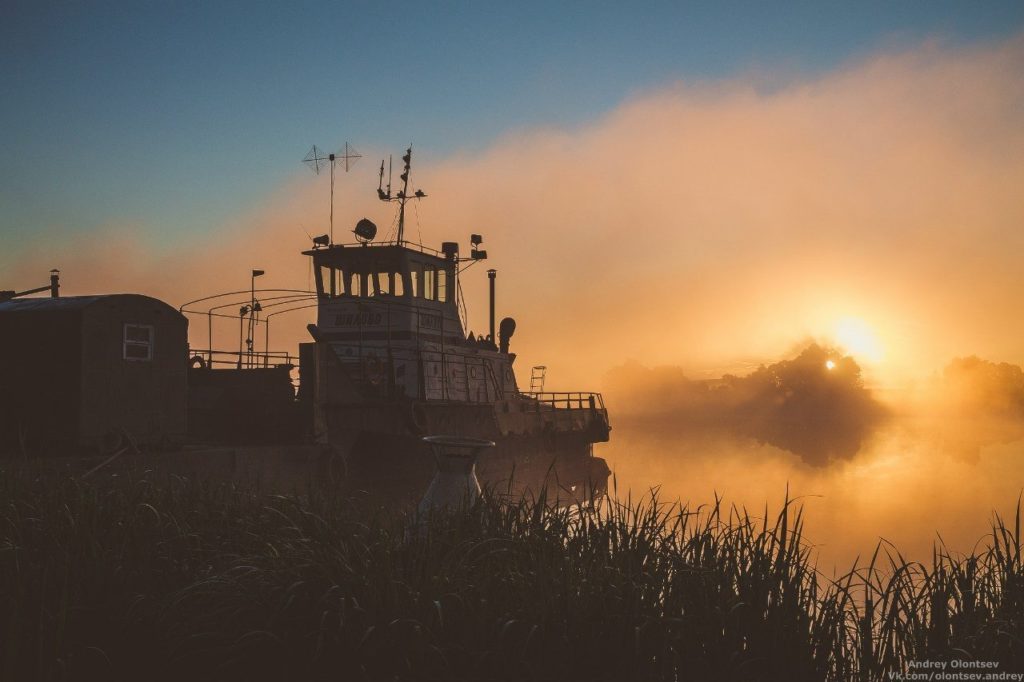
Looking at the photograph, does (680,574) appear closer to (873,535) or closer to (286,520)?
(286,520)

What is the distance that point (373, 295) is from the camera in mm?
26875

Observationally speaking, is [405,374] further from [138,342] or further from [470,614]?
[470,614]

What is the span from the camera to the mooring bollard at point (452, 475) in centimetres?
862

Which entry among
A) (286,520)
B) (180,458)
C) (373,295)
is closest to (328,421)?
(180,458)

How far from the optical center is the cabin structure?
16766 millimetres

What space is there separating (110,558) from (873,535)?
26302 millimetres

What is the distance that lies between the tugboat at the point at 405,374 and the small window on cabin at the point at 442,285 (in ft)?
0.12

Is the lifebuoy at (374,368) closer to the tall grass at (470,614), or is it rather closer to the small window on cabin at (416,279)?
the small window on cabin at (416,279)

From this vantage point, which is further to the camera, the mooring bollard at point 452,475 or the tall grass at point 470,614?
the mooring bollard at point 452,475

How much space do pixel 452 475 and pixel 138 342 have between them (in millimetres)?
11359

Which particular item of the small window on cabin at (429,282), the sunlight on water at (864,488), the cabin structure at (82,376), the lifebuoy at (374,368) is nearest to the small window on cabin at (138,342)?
the cabin structure at (82,376)

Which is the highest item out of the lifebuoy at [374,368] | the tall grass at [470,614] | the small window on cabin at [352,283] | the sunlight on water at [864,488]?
the small window on cabin at [352,283]

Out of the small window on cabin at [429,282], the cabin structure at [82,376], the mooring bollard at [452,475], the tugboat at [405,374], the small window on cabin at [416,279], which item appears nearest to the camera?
the mooring bollard at [452,475]

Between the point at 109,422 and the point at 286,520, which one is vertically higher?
the point at 109,422
